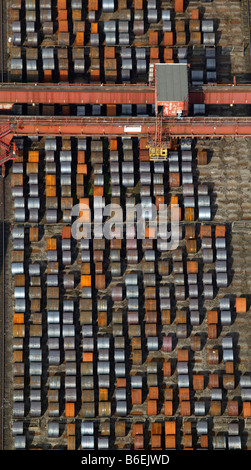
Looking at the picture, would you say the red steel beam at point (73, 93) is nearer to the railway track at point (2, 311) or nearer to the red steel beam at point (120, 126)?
the red steel beam at point (120, 126)

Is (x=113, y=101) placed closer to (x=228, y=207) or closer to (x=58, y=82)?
(x=58, y=82)

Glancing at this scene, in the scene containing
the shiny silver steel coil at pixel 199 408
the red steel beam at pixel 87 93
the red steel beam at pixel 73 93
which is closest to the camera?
the shiny silver steel coil at pixel 199 408

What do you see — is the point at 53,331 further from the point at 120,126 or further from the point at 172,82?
the point at 172,82

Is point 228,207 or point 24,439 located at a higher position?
point 228,207

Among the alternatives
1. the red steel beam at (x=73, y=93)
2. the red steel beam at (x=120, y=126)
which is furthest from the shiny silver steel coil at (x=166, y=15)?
the red steel beam at (x=120, y=126)

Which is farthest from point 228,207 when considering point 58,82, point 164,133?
point 58,82

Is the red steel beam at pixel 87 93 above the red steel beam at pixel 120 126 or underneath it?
above

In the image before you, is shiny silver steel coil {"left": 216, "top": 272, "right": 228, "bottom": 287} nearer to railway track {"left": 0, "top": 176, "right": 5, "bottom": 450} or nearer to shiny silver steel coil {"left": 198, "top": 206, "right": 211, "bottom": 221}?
shiny silver steel coil {"left": 198, "top": 206, "right": 211, "bottom": 221}
